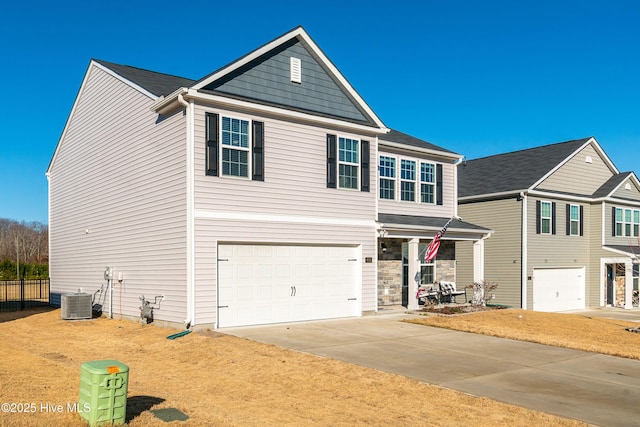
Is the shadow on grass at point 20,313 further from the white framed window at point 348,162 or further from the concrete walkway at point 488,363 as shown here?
the white framed window at point 348,162

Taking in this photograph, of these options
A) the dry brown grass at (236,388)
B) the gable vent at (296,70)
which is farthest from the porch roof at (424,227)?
the dry brown grass at (236,388)

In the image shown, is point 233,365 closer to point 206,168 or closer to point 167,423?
point 167,423

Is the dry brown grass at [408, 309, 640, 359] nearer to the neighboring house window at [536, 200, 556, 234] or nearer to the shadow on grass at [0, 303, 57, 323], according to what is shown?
the neighboring house window at [536, 200, 556, 234]

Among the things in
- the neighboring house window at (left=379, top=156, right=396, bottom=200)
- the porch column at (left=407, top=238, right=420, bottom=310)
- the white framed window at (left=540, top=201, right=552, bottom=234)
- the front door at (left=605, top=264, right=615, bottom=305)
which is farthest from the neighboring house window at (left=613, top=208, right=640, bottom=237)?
the porch column at (left=407, top=238, right=420, bottom=310)

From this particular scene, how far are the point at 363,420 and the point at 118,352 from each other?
7066mm

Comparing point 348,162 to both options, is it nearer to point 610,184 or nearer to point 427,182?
point 427,182

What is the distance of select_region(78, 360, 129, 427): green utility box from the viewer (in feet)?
21.1

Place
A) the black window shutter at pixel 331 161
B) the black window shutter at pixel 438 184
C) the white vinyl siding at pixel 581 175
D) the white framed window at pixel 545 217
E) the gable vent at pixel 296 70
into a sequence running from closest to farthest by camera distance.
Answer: the gable vent at pixel 296 70 → the black window shutter at pixel 331 161 → the black window shutter at pixel 438 184 → the white framed window at pixel 545 217 → the white vinyl siding at pixel 581 175

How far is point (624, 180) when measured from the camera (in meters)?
29.1

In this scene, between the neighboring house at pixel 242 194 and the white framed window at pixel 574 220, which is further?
the white framed window at pixel 574 220

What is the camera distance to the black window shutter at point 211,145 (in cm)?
1447

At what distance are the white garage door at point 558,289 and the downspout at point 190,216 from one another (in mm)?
17483

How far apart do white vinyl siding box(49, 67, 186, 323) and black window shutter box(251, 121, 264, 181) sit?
6.47ft

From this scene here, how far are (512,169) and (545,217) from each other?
3.24 meters
